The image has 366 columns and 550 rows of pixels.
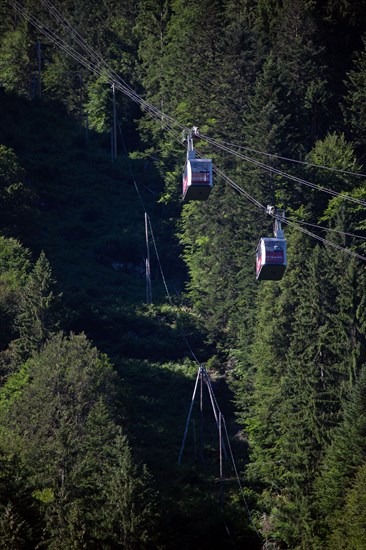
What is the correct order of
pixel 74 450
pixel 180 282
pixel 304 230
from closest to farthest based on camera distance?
pixel 74 450
pixel 304 230
pixel 180 282

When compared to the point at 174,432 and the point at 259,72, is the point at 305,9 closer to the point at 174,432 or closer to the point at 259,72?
the point at 259,72

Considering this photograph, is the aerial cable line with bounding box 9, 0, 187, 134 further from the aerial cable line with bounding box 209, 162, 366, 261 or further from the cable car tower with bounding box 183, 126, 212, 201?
the cable car tower with bounding box 183, 126, 212, 201

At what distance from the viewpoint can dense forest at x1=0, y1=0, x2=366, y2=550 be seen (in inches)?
2506

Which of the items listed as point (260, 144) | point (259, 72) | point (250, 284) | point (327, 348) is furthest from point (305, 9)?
→ point (327, 348)

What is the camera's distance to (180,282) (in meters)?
90.6

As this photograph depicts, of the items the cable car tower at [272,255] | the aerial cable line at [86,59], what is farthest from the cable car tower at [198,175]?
the aerial cable line at [86,59]

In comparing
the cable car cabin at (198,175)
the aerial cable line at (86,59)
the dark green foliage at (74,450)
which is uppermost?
the aerial cable line at (86,59)

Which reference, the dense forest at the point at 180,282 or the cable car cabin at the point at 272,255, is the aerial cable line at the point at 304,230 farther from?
the cable car cabin at the point at 272,255

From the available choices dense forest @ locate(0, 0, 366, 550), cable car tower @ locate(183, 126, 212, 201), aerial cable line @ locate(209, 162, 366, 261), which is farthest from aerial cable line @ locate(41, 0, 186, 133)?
cable car tower @ locate(183, 126, 212, 201)

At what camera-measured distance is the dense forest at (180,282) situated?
63.7m

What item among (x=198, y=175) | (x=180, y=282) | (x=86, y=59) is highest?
(x=86, y=59)

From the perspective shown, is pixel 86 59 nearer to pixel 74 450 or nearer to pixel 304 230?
pixel 304 230

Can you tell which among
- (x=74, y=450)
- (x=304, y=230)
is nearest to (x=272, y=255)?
(x=304, y=230)

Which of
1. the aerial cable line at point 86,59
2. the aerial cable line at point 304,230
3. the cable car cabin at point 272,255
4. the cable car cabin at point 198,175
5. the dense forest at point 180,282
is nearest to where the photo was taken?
the cable car cabin at point 272,255
